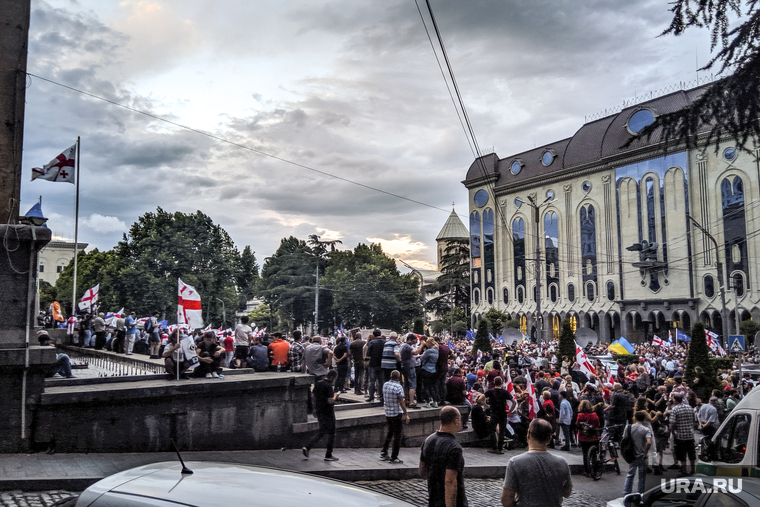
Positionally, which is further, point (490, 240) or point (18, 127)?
point (490, 240)

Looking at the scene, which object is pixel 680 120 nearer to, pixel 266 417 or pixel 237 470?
pixel 237 470

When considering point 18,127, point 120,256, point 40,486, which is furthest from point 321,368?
point 120,256

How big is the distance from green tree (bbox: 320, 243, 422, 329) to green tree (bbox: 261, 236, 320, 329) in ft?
9.51

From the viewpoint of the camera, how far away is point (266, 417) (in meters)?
10.5

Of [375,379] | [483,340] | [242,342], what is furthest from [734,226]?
[242,342]

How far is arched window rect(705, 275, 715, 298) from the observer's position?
49.6 m

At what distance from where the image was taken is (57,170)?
17531 mm

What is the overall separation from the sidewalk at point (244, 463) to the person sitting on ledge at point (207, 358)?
1697 millimetres

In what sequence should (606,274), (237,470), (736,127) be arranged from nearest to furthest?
1. (237,470)
2. (736,127)
3. (606,274)

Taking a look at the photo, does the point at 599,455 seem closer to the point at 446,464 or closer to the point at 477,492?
the point at 477,492

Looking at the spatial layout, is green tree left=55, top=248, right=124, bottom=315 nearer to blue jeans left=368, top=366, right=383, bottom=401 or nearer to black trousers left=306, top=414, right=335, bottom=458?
blue jeans left=368, top=366, right=383, bottom=401

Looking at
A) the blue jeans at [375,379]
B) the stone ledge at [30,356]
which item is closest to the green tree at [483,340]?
the blue jeans at [375,379]

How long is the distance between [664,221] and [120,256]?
53.9m

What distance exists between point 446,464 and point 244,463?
6.23ft
